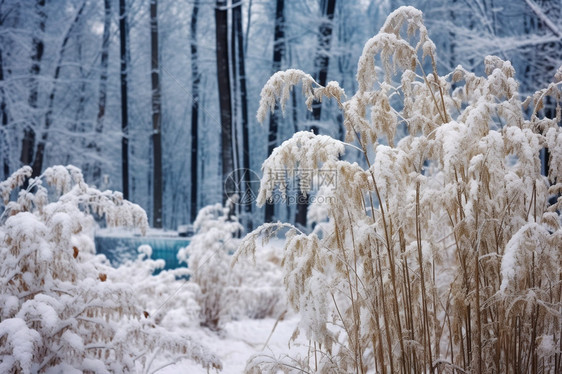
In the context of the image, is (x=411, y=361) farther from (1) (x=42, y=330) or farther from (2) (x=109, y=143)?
(2) (x=109, y=143)

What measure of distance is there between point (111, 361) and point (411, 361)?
0.89 meters

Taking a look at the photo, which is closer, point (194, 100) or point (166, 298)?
point (166, 298)

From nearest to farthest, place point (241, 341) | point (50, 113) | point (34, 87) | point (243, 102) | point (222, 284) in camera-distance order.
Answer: point (241, 341) → point (222, 284) → point (34, 87) → point (50, 113) → point (243, 102)

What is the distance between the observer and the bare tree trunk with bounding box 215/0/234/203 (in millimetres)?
4152

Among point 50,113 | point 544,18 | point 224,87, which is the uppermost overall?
point 544,18

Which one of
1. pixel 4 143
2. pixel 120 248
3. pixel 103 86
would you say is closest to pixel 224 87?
pixel 103 86

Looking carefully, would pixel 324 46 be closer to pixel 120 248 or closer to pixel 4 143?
pixel 120 248

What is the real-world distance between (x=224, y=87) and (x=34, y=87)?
1.69 meters

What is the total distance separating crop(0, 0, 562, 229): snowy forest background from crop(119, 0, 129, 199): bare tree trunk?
2 cm

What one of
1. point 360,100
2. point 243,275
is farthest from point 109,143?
point 360,100

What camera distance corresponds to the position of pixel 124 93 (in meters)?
4.48

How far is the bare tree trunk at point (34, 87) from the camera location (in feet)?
11.8

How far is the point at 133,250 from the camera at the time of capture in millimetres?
3830

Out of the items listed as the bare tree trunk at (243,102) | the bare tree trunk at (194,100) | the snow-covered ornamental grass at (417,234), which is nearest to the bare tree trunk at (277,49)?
the bare tree trunk at (243,102)
